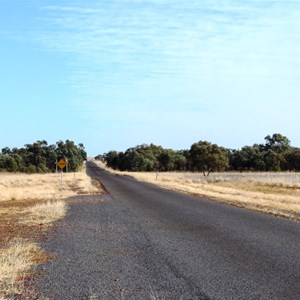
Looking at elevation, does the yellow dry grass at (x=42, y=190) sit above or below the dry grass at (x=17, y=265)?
above

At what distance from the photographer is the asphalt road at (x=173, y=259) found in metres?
6.54

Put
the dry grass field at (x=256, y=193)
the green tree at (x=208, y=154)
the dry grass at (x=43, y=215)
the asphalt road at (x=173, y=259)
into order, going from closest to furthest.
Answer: the asphalt road at (x=173, y=259) → the dry grass at (x=43, y=215) → the dry grass field at (x=256, y=193) → the green tree at (x=208, y=154)

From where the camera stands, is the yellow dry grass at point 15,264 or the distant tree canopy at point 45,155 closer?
the yellow dry grass at point 15,264

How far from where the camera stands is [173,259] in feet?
28.8

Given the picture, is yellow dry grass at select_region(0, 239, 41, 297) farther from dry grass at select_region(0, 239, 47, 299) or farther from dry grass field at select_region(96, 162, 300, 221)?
dry grass field at select_region(96, 162, 300, 221)

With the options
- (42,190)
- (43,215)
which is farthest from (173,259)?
(42,190)

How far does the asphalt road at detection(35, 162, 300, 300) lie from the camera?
21.4ft

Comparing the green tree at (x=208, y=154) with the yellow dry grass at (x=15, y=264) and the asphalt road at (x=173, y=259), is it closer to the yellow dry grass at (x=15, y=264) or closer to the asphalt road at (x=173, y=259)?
the asphalt road at (x=173, y=259)

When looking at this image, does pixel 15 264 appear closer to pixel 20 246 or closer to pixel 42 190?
pixel 20 246

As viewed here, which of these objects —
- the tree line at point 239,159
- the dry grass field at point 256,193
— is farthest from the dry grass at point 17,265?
the tree line at point 239,159

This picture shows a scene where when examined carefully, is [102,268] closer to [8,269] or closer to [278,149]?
[8,269]

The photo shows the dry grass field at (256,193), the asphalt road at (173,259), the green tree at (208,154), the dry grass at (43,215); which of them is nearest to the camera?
the asphalt road at (173,259)

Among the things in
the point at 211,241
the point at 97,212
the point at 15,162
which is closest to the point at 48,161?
the point at 15,162

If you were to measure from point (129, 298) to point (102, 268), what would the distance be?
2014 millimetres
